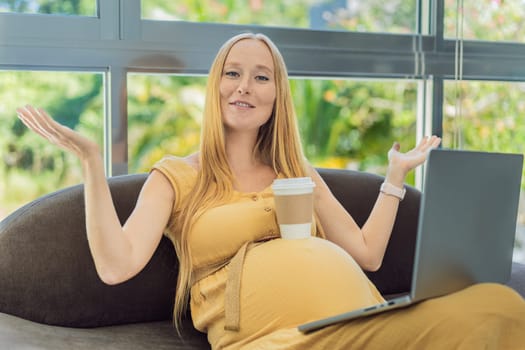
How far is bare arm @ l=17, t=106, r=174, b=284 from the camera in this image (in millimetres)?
1509

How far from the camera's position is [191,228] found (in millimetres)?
1853

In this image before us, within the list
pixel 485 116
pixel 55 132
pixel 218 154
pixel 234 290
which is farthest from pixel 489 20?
pixel 55 132

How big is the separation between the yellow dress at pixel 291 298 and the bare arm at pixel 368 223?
0.34 ft

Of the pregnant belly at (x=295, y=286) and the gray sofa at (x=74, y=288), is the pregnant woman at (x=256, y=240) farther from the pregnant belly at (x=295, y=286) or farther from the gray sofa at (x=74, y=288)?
the gray sofa at (x=74, y=288)

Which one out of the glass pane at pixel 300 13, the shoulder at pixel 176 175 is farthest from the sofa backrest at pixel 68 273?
the glass pane at pixel 300 13

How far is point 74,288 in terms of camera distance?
1945 millimetres

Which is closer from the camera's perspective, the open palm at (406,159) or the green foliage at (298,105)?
the open palm at (406,159)

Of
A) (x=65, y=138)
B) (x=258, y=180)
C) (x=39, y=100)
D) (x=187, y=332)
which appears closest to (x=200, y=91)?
(x=39, y=100)

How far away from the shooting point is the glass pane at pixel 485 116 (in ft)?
9.94

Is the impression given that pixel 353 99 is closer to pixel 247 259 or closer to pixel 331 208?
pixel 331 208

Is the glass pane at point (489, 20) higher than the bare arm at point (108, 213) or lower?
higher

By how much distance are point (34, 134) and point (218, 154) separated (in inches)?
31.4

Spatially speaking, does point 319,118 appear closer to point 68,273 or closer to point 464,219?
point 68,273

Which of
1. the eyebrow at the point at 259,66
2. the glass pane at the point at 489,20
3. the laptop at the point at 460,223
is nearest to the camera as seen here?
the laptop at the point at 460,223
